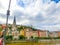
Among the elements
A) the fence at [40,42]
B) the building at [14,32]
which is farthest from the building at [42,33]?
the building at [14,32]

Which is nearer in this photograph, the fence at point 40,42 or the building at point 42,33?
the fence at point 40,42

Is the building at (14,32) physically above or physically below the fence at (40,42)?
above

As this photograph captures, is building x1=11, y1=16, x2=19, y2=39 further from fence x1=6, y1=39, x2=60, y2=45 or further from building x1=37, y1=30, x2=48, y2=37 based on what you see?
building x1=37, y1=30, x2=48, y2=37

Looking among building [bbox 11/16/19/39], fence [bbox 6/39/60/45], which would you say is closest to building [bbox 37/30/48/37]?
fence [bbox 6/39/60/45]

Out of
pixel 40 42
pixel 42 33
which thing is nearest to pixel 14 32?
pixel 42 33

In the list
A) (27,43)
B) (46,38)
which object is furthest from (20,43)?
(46,38)

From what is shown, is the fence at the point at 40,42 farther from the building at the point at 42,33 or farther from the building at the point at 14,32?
the building at the point at 14,32

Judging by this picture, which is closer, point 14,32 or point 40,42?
point 40,42

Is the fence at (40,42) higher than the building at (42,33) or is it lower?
lower

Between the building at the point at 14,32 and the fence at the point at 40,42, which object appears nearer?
the fence at the point at 40,42

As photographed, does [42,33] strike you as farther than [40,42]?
Yes

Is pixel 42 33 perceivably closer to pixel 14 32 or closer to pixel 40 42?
pixel 40 42

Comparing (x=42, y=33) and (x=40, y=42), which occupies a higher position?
(x=42, y=33)

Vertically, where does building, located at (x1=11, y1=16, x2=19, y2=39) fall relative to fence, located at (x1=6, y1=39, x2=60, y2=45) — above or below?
above
